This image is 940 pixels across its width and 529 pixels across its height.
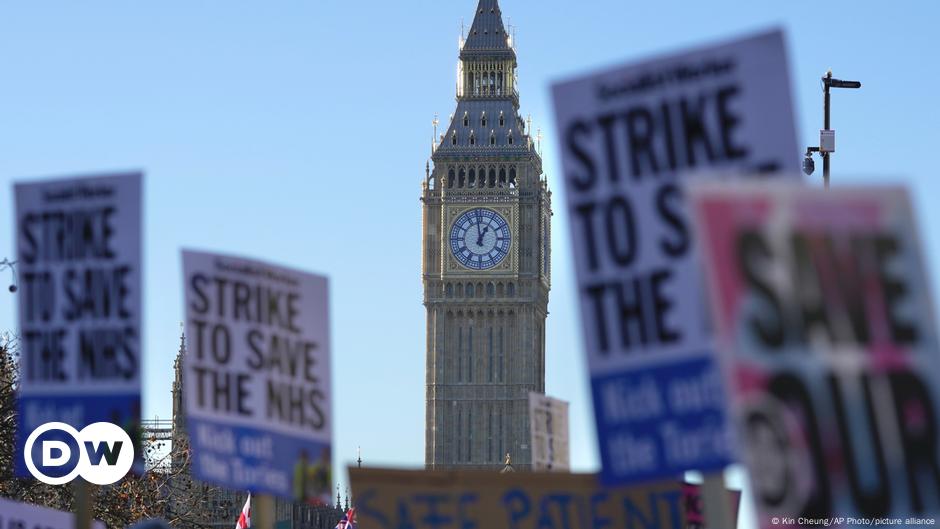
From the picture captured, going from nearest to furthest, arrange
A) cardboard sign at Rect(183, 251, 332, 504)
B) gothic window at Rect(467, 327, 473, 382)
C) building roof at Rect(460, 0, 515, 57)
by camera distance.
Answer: cardboard sign at Rect(183, 251, 332, 504) → gothic window at Rect(467, 327, 473, 382) → building roof at Rect(460, 0, 515, 57)

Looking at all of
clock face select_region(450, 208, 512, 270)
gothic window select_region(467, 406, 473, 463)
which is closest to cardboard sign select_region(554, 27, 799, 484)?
clock face select_region(450, 208, 512, 270)

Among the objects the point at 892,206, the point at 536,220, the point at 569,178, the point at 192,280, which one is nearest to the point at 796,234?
the point at 892,206

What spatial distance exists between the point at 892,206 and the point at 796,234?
15.1 inches

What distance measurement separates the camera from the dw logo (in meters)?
15.9

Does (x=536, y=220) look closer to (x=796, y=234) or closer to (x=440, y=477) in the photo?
(x=440, y=477)

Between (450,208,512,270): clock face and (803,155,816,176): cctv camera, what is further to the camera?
(450,208,512,270): clock face

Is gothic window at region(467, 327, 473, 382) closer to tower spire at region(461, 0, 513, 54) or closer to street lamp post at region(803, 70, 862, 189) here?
tower spire at region(461, 0, 513, 54)

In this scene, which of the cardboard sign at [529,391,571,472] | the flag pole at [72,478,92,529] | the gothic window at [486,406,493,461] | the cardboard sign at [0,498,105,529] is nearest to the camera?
the flag pole at [72,478,92,529]

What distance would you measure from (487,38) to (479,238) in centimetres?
1199

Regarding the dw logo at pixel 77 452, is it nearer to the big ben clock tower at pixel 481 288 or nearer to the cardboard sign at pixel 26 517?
the cardboard sign at pixel 26 517

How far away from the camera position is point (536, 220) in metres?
124

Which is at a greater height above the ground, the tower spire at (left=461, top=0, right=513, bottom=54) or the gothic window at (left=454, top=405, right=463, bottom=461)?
the tower spire at (left=461, top=0, right=513, bottom=54)

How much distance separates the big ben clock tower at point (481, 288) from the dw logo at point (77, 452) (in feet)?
341

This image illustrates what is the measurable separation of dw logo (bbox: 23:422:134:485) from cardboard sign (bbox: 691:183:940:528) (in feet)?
24.7
